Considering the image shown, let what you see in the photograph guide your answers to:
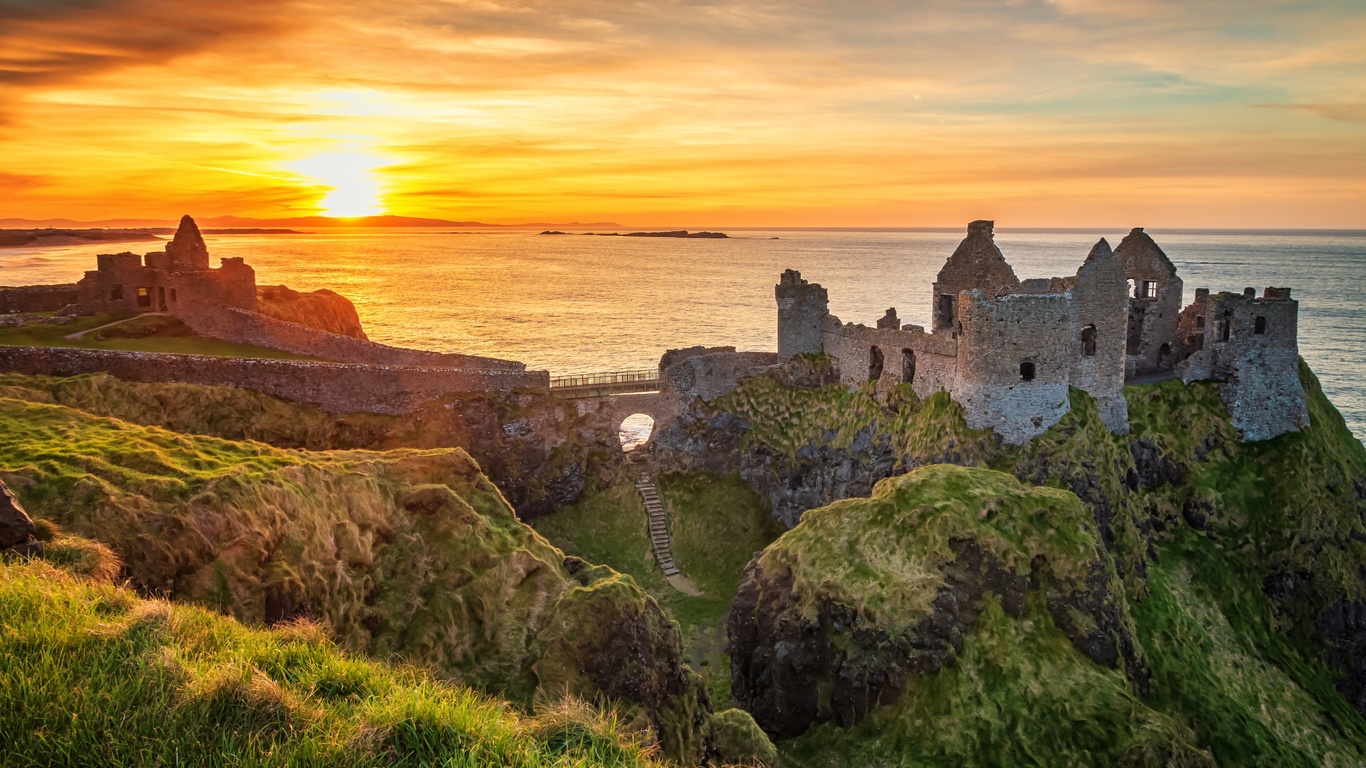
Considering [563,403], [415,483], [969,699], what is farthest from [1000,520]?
[563,403]

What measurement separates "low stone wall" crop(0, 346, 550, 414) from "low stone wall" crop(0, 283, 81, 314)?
16815 mm

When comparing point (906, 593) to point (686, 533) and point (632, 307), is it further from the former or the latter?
point (632, 307)

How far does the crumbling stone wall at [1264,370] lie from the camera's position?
37.5 m

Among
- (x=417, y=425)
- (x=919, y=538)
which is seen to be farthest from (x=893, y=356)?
(x=417, y=425)

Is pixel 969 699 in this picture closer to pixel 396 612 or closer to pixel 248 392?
pixel 396 612

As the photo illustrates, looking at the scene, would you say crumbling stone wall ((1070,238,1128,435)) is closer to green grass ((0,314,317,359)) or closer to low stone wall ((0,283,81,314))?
green grass ((0,314,317,359))

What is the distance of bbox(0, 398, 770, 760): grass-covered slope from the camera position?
15.6 meters

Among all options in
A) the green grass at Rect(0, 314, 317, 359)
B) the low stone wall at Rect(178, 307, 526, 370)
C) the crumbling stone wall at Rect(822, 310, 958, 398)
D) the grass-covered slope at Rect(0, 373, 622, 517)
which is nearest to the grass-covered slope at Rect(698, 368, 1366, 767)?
the crumbling stone wall at Rect(822, 310, 958, 398)

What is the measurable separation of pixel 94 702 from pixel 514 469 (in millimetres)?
31066

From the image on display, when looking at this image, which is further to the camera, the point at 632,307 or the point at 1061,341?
the point at 632,307

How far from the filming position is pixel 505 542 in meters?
20.0

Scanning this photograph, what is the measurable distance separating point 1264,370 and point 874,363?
1660cm

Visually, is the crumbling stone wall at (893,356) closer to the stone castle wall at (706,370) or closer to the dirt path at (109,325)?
the stone castle wall at (706,370)

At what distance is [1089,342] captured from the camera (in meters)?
35.3
